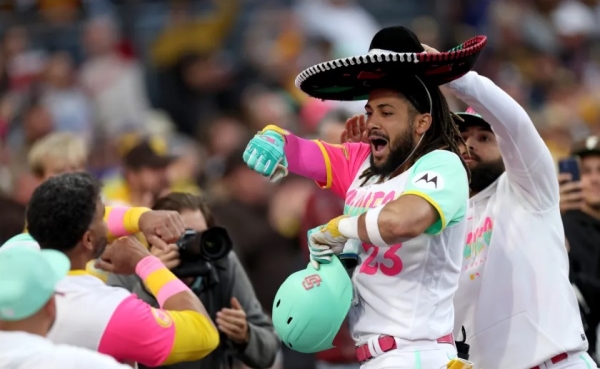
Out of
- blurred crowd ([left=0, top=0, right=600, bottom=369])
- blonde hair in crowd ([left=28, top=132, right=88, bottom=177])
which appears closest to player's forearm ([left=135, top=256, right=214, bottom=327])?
blonde hair in crowd ([left=28, top=132, right=88, bottom=177])

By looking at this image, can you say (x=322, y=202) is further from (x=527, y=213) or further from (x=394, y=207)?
(x=394, y=207)

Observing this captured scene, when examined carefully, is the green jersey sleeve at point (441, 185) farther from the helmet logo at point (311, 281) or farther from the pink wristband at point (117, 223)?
the pink wristband at point (117, 223)

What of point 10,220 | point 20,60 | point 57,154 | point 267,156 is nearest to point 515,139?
point 267,156

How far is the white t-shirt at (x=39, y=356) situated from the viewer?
12.8 feet

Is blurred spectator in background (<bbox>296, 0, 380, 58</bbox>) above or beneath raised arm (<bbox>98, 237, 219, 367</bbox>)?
above

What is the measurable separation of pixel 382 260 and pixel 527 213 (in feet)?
3.24

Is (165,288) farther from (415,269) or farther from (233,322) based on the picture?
(415,269)

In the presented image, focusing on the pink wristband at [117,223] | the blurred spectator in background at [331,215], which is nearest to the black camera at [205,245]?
the pink wristband at [117,223]

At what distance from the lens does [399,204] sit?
450 cm

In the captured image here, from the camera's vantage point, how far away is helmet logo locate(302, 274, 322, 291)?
4797 millimetres

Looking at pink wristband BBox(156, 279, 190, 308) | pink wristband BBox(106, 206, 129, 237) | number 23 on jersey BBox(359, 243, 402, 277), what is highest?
number 23 on jersey BBox(359, 243, 402, 277)

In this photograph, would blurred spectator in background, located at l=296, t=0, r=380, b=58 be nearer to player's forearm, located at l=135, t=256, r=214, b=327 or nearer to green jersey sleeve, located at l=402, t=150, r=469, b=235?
player's forearm, located at l=135, t=256, r=214, b=327

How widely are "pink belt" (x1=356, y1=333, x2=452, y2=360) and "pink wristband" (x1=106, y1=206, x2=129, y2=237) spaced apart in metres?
1.24

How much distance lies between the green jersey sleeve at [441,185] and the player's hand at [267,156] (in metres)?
0.60
